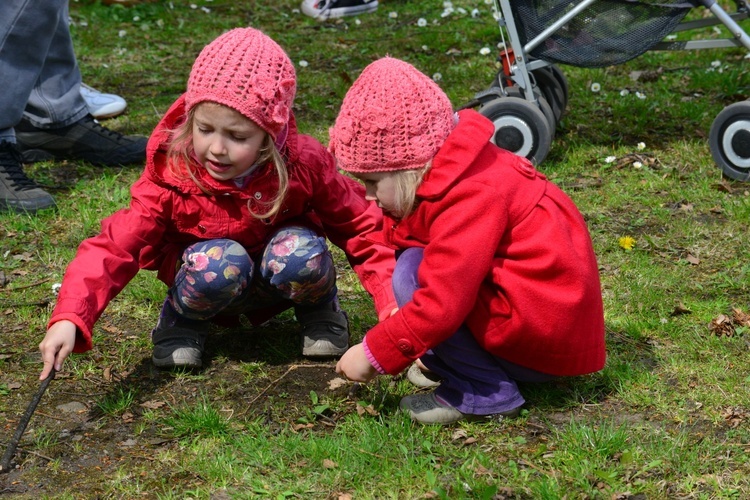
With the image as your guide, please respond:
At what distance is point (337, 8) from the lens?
814 cm

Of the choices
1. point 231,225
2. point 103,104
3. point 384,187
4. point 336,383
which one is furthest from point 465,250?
point 103,104

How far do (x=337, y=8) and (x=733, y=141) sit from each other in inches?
177

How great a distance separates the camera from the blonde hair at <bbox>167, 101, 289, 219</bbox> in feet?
9.12

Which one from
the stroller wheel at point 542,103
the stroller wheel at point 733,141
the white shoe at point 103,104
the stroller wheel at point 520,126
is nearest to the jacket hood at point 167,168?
the stroller wheel at point 520,126

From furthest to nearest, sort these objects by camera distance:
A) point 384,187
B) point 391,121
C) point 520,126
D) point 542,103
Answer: point 542,103 < point 520,126 < point 384,187 < point 391,121

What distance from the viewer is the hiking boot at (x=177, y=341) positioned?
302 centimetres

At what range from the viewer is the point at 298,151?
296cm

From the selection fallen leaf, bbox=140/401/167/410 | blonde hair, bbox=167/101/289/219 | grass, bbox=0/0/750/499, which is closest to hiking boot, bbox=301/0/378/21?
grass, bbox=0/0/750/499

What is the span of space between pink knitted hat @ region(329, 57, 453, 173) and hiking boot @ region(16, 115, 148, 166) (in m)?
2.80

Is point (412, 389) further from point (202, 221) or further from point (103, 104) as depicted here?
point (103, 104)

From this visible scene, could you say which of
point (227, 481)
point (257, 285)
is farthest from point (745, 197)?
point (227, 481)

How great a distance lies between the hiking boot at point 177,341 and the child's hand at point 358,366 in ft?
2.24

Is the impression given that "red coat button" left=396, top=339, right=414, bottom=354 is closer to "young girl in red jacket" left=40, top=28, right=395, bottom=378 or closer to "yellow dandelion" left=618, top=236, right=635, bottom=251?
"young girl in red jacket" left=40, top=28, right=395, bottom=378

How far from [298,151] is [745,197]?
231 centimetres
